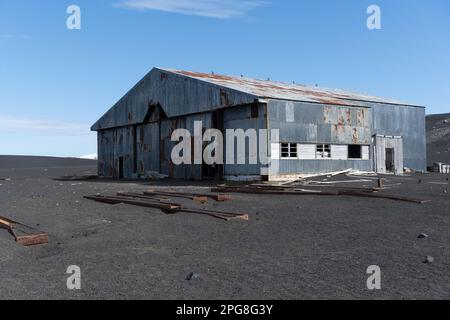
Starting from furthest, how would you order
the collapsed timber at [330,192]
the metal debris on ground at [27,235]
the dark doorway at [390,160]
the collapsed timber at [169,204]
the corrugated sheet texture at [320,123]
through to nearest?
1. the dark doorway at [390,160]
2. the corrugated sheet texture at [320,123]
3. the collapsed timber at [330,192]
4. the collapsed timber at [169,204]
5. the metal debris on ground at [27,235]

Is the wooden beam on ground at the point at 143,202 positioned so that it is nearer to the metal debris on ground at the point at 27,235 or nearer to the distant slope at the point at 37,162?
the metal debris on ground at the point at 27,235

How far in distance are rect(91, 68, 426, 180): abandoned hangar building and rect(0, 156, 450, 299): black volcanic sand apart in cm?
1221

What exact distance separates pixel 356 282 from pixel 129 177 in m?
30.9

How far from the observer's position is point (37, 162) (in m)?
77.0

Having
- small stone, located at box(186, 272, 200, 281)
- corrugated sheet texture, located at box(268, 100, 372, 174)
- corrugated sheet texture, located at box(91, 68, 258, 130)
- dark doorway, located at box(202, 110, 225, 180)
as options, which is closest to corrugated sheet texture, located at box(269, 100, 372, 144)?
corrugated sheet texture, located at box(268, 100, 372, 174)

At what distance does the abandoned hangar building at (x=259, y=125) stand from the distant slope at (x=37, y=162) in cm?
3912

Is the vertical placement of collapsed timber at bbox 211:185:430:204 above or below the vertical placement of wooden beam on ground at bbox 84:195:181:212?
above

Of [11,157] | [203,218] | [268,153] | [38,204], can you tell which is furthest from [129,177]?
[11,157]

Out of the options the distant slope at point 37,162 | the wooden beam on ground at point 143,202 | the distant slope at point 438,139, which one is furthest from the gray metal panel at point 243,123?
the distant slope at point 37,162

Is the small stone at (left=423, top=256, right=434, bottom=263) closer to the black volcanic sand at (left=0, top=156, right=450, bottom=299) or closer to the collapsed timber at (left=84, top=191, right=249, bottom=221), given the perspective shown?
the black volcanic sand at (left=0, top=156, right=450, bottom=299)

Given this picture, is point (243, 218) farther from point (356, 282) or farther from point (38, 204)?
point (38, 204)

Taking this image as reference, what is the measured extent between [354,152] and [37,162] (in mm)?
62267

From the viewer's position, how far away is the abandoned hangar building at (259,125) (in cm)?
2486

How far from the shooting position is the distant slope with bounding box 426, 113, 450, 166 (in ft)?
194
